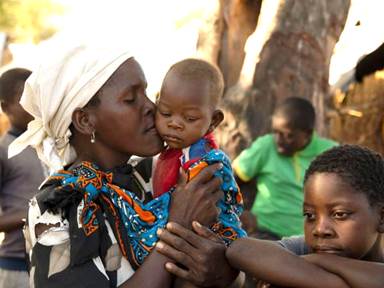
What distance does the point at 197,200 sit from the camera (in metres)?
2.53

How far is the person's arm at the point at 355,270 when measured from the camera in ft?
7.04

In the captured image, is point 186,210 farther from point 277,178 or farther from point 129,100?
point 277,178

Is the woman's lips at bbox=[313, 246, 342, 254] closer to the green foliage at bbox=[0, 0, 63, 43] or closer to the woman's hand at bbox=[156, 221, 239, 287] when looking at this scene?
the woman's hand at bbox=[156, 221, 239, 287]

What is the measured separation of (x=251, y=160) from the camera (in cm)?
568

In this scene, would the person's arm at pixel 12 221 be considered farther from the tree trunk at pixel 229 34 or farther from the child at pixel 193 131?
the tree trunk at pixel 229 34

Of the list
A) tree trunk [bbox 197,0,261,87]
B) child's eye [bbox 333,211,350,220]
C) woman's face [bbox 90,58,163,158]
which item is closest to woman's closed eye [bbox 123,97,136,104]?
woman's face [bbox 90,58,163,158]

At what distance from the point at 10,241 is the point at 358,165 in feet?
9.42

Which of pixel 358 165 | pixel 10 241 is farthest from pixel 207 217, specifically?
pixel 10 241

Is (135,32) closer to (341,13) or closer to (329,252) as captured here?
(341,13)

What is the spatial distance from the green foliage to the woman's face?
22.3 metres

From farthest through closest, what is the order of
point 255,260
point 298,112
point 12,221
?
point 298,112, point 12,221, point 255,260

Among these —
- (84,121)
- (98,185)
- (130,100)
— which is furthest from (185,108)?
(98,185)

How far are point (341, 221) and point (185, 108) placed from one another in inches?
33.8

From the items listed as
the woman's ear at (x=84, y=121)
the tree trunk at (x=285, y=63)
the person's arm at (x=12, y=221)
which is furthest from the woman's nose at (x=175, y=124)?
the tree trunk at (x=285, y=63)
